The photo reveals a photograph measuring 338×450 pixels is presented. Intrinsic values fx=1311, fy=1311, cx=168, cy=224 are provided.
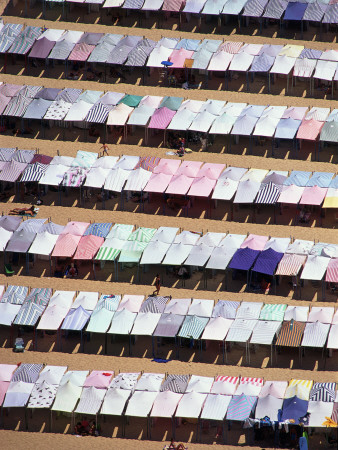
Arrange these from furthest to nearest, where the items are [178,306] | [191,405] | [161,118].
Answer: [161,118] < [178,306] < [191,405]

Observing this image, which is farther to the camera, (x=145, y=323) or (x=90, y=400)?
(x=145, y=323)

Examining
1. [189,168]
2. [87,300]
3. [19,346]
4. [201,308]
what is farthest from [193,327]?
[189,168]

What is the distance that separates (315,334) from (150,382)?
9.87m

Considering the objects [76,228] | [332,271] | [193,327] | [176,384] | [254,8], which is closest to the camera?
[176,384]

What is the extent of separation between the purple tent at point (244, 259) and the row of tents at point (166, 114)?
11.5m

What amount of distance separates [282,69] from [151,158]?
12.7 metres

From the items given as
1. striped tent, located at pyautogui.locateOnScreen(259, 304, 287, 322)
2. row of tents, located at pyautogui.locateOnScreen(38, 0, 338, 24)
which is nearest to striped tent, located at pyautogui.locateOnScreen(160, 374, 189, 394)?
striped tent, located at pyautogui.locateOnScreen(259, 304, 287, 322)

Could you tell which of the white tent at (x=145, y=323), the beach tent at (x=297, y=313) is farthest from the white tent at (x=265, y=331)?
the white tent at (x=145, y=323)

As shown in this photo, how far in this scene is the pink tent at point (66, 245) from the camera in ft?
268

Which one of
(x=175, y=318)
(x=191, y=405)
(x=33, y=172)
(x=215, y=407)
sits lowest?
(x=191, y=405)

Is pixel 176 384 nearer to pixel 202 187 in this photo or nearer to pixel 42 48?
pixel 202 187

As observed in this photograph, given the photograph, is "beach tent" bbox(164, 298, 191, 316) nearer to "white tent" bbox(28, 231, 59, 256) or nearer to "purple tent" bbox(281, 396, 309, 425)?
"white tent" bbox(28, 231, 59, 256)

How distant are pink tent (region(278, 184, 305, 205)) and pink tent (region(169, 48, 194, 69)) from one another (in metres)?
16.0

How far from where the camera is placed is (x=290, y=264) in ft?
260
